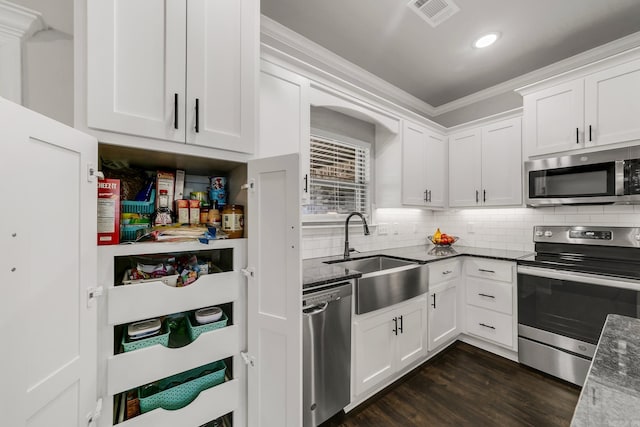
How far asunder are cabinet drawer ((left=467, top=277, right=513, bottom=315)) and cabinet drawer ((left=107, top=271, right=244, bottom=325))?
2.45m

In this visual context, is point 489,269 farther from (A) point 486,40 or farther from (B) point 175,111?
(B) point 175,111

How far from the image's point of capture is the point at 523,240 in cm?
277

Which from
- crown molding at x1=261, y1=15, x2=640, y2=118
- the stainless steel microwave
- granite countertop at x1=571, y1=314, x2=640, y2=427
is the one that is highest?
crown molding at x1=261, y1=15, x2=640, y2=118

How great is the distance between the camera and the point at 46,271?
753 mm


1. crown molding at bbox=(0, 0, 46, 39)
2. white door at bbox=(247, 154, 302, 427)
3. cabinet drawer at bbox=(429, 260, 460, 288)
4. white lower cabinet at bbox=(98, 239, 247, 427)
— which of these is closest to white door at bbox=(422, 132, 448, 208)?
cabinet drawer at bbox=(429, 260, 460, 288)

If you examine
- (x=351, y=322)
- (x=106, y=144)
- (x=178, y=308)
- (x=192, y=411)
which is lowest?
(x=192, y=411)

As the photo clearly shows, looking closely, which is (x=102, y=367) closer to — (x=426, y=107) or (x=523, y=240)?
(x=523, y=240)

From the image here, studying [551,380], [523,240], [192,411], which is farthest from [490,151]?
[192,411]

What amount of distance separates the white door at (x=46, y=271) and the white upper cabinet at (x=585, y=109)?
10.9 ft

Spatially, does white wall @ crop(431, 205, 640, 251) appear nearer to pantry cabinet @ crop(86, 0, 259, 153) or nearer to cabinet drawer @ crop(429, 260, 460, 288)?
cabinet drawer @ crop(429, 260, 460, 288)

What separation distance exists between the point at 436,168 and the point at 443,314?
1669 mm

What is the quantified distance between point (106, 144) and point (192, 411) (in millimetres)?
1216

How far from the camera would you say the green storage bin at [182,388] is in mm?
1112

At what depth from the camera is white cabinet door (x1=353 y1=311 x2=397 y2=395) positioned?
1706 mm
